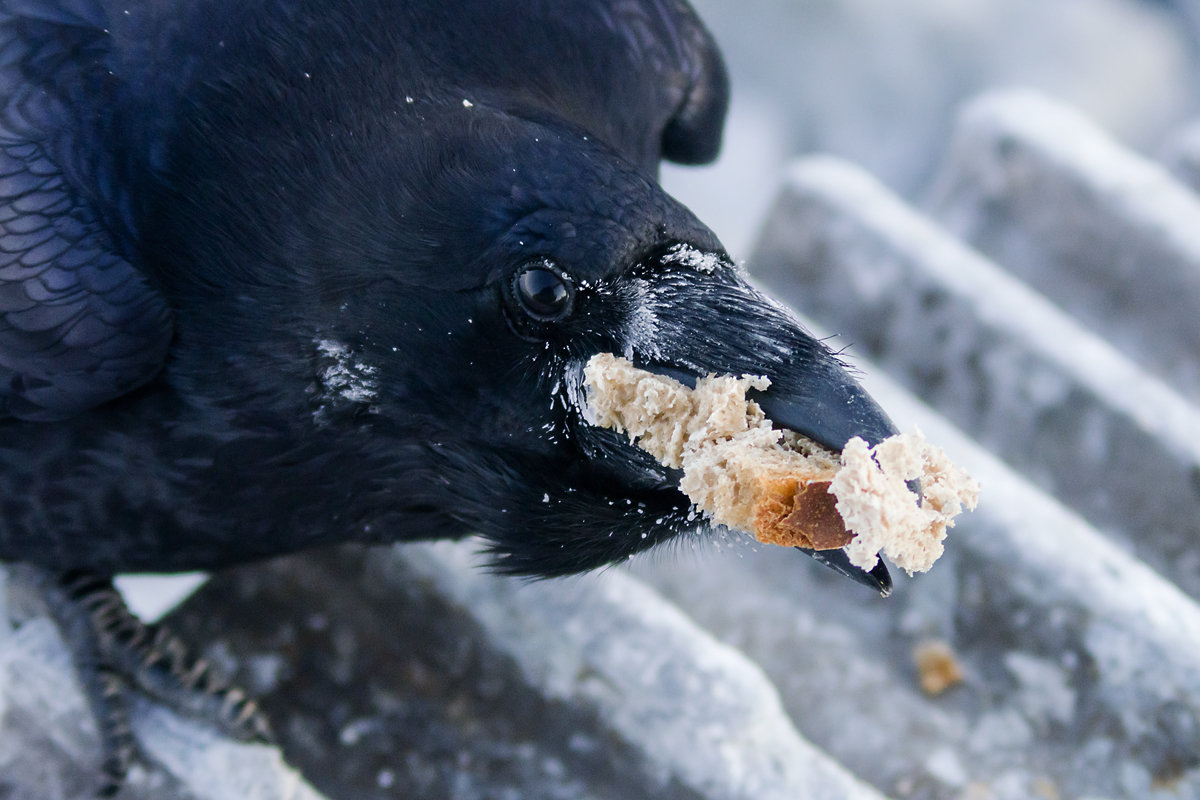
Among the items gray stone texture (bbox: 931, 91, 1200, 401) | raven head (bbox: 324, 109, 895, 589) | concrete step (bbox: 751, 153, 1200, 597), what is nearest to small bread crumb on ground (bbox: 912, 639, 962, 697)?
concrete step (bbox: 751, 153, 1200, 597)

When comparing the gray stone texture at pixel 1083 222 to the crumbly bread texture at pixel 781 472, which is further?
the gray stone texture at pixel 1083 222

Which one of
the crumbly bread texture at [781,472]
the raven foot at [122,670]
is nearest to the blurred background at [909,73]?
the raven foot at [122,670]

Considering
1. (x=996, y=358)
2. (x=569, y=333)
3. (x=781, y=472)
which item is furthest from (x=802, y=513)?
(x=996, y=358)

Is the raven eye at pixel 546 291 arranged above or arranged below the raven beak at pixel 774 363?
below

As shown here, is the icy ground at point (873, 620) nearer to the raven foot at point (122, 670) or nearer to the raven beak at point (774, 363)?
the raven foot at point (122, 670)

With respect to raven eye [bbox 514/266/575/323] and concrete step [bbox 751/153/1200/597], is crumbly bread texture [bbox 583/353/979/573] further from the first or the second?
concrete step [bbox 751/153/1200/597]

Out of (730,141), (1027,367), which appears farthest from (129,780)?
(730,141)

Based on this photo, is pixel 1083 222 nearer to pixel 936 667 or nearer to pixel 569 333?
pixel 936 667
